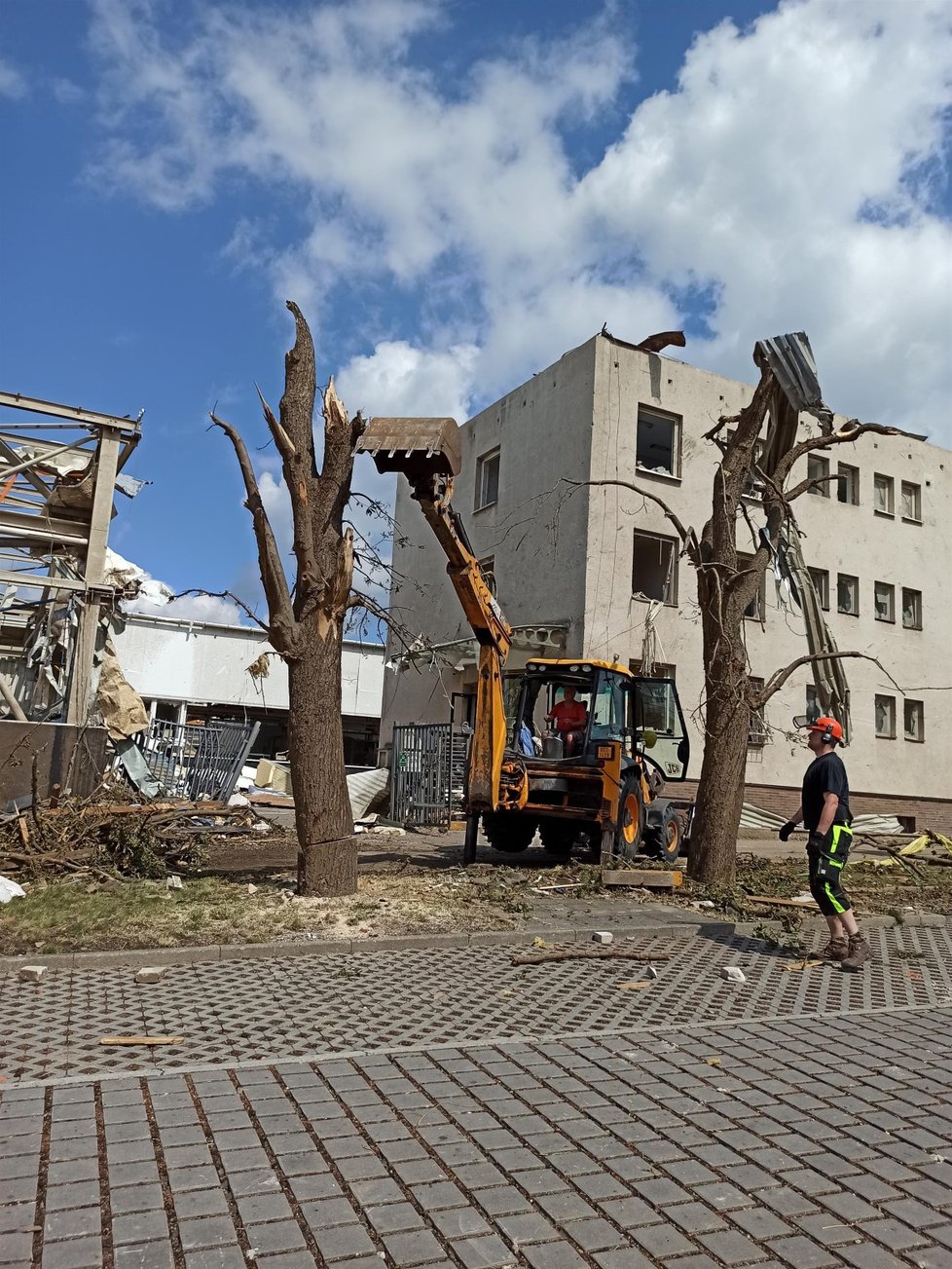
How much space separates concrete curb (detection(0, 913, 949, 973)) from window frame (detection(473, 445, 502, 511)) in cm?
1700

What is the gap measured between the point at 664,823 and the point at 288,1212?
1026 centimetres

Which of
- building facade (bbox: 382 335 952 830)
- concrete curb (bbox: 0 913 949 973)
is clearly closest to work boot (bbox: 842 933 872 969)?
concrete curb (bbox: 0 913 949 973)

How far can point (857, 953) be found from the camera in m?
7.32

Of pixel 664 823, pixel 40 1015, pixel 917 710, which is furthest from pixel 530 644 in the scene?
pixel 40 1015

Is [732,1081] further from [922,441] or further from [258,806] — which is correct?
[922,441]

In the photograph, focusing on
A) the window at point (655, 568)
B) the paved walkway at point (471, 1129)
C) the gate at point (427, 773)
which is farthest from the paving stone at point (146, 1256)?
the window at point (655, 568)

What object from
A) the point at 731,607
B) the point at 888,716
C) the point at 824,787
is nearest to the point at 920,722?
the point at 888,716

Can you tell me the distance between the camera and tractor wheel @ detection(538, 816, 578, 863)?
13250 millimetres

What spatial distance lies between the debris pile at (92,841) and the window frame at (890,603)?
19727 mm

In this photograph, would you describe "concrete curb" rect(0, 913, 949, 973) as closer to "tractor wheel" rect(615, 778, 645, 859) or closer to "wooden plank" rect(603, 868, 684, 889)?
"wooden plank" rect(603, 868, 684, 889)

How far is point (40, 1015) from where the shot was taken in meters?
Result: 5.22

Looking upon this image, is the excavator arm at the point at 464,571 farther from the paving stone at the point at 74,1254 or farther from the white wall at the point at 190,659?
the white wall at the point at 190,659

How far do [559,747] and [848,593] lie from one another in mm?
15624

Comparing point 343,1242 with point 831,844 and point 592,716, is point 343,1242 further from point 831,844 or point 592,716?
point 592,716
